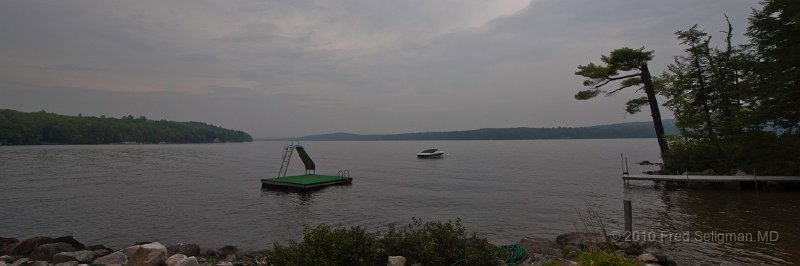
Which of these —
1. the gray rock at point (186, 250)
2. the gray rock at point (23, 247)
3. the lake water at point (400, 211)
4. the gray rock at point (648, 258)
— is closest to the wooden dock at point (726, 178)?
the lake water at point (400, 211)

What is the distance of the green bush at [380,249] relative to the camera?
26.8ft

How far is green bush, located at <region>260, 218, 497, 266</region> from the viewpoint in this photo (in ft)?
26.8

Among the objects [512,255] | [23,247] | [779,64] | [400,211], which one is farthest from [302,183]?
[779,64]

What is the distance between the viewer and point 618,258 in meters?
7.40

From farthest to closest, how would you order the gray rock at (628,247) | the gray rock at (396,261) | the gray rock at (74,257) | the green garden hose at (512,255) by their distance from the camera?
1. the gray rock at (74,257)
2. the gray rock at (628,247)
3. the green garden hose at (512,255)
4. the gray rock at (396,261)

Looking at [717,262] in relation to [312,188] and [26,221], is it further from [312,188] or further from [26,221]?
[26,221]

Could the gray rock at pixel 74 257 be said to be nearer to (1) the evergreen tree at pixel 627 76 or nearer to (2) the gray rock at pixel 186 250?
(2) the gray rock at pixel 186 250

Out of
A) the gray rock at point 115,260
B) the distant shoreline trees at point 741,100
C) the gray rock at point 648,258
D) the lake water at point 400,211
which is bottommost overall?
the lake water at point 400,211

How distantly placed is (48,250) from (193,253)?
200 inches

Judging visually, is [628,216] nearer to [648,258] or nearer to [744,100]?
[648,258]

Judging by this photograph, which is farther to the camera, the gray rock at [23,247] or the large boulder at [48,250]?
the gray rock at [23,247]

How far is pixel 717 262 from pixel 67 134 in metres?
213

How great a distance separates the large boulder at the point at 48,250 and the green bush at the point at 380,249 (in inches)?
415

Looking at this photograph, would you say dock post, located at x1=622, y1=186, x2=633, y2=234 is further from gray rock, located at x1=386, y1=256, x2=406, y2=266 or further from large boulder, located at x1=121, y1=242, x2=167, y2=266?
large boulder, located at x1=121, y1=242, x2=167, y2=266
